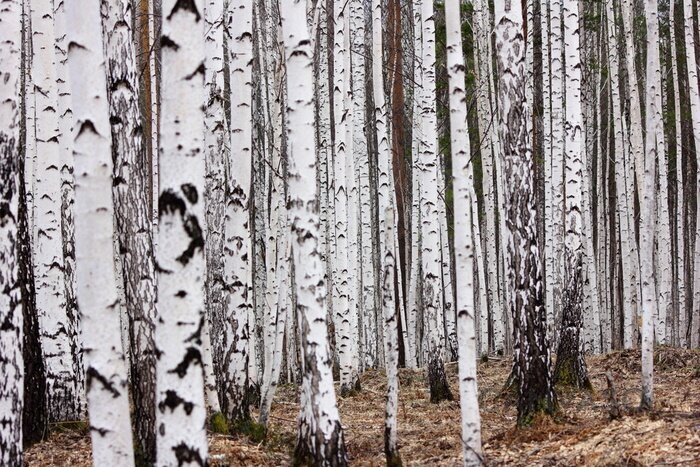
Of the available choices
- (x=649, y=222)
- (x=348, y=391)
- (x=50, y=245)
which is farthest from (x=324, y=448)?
(x=348, y=391)

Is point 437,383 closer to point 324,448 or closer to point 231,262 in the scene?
point 231,262

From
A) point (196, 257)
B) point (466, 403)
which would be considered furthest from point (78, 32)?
point (466, 403)

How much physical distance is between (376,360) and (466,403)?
663 inches

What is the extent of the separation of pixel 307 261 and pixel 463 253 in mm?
1120

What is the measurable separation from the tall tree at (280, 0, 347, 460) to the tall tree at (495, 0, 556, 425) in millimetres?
2573

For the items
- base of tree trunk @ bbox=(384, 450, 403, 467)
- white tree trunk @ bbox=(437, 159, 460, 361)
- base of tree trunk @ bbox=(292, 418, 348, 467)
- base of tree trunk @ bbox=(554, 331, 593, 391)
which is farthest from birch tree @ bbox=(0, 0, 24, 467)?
white tree trunk @ bbox=(437, 159, 460, 361)

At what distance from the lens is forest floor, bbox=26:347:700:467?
5.73 meters

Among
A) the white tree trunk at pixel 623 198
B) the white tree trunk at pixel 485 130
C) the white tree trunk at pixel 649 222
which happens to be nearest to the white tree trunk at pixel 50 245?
the white tree trunk at pixel 649 222

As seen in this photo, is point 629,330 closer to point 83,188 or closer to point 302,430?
point 302,430

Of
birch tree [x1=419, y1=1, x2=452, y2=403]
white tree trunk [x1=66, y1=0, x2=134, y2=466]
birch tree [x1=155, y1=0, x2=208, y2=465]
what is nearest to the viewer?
birch tree [x1=155, y1=0, x2=208, y2=465]

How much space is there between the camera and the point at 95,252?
3555mm

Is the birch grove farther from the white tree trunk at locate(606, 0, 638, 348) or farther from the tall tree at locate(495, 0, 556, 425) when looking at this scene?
the white tree trunk at locate(606, 0, 638, 348)

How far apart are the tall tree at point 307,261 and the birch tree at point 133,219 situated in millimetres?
1194

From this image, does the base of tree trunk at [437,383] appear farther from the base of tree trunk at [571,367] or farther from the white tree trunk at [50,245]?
the white tree trunk at [50,245]
